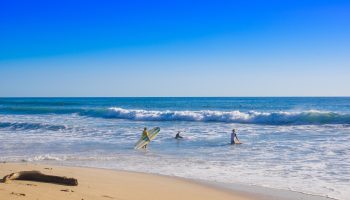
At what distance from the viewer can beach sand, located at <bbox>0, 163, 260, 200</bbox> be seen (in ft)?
20.5

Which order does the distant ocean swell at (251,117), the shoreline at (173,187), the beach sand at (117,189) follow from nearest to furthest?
the beach sand at (117,189) < the shoreline at (173,187) < the distant ocean swell at (251,117)

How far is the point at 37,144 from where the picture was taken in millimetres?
18328

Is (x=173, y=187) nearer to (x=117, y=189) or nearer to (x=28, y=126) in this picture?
(x=117, y=189)

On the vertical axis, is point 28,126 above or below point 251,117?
below

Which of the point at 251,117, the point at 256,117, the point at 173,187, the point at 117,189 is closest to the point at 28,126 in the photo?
the point at 251,117

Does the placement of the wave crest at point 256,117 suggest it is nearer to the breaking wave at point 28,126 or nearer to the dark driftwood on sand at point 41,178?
the breaking wave at point 28,126

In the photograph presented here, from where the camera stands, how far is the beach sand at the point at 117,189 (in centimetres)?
624

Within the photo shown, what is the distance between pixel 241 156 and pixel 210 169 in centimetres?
293

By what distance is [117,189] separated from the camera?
25.8 feet

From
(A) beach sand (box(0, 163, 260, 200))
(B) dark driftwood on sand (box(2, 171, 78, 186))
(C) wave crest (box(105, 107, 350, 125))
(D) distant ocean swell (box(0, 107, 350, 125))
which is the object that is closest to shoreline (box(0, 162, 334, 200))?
(A) beach sand (box(0, 163, 260, 200))

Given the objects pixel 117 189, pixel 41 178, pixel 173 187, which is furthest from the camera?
pixel 173 187

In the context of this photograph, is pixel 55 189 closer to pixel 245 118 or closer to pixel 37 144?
pixel 37 144

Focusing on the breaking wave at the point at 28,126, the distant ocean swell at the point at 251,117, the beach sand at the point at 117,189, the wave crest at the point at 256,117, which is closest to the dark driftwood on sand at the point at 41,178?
the beach sand at the point at 117,189

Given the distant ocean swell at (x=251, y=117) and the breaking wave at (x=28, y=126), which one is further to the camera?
the distant ocean swell at (x=251, y=117)
